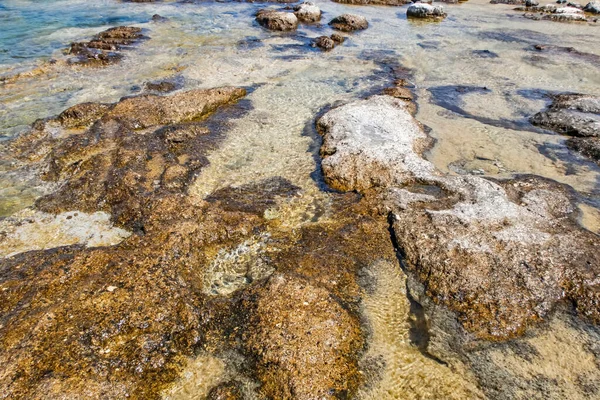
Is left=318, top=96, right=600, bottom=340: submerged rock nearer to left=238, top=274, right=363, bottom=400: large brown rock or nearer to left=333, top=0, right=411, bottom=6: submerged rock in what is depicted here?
left=238, top=274, right=363, bottom=400: large brown rock

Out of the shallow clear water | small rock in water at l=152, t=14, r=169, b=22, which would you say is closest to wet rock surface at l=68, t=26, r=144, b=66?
the shallow clear water

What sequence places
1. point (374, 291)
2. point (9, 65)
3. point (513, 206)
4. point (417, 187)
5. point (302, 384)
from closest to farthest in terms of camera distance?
point (302, 384)
point (374, 291)
point (513, 206)
point (417, 187)
point (9, 65)

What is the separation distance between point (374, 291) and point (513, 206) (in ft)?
9.60

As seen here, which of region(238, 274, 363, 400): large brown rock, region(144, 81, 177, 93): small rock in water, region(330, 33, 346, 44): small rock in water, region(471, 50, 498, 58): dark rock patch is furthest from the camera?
region(330, 33, 346, 44): small rock in water

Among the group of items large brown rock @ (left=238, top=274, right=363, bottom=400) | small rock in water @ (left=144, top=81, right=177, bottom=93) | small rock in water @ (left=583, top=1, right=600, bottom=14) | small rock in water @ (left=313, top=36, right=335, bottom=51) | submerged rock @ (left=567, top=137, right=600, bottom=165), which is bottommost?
large brown rock @ (left=238, top=274, right=363, bottom=400)

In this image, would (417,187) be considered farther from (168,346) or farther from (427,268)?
(168,346)

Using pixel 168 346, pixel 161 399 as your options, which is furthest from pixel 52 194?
pixel 161 399

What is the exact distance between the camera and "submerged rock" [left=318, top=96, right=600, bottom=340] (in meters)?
4.87

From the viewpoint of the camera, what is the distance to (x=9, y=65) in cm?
1316

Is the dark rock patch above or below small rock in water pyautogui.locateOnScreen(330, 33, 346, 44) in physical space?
below

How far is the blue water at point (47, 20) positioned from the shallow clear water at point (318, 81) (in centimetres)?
8

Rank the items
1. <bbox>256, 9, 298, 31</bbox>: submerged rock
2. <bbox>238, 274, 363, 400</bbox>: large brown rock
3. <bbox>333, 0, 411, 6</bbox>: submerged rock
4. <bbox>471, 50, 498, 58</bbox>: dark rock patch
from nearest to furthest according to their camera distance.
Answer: <bbox>238, 274, 363, 400</bbox>: large brown rock < <bbox>471, 50, 498, 58</bbox>: dark rock patch < <bbox>256, 9, 298, 31</bbox>: submerged rock < <bbox>333, 0, 411, 6</bbox>: submerged rock

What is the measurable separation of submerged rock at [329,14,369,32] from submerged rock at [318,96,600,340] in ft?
39.3

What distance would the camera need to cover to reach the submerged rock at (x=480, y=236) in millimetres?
4871
